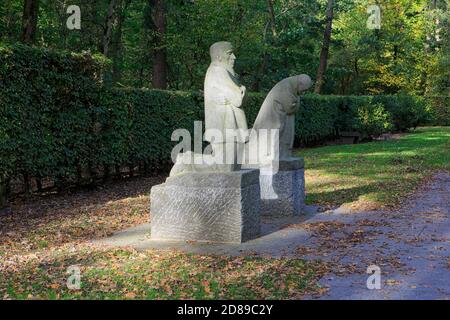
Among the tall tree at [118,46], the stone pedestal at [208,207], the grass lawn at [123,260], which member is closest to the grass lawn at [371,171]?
the grass lawn at [123,260]

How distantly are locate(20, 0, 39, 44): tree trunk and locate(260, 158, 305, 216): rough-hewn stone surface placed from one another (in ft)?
31.8

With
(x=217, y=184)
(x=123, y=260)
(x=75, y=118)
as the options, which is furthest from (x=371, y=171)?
(x=123, y=260)

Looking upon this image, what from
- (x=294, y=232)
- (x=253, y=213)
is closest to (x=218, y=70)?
(x=253, y=213)

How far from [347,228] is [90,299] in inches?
172

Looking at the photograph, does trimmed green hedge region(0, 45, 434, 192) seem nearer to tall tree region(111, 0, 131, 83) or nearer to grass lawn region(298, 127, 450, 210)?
grass lawn region(298, 127, 450, 210)

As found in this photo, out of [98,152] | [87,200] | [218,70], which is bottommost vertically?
[87,200]

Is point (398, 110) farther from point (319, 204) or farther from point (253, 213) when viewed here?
point (253, 213)

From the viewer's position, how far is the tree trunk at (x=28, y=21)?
52.7ft

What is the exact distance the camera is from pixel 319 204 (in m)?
10.7

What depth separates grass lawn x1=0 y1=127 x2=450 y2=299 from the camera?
5551mm

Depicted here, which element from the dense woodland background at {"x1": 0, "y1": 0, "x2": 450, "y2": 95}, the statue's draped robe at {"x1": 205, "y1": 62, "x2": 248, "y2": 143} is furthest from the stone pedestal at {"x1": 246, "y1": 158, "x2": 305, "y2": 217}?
the dense woodland background at {"x1": 0, "y1": 0, "x2": 450, "y2": 95}

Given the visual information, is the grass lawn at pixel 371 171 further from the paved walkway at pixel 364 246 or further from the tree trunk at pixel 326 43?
the tree trunk at pixel 326 43

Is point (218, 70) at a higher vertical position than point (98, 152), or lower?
higher

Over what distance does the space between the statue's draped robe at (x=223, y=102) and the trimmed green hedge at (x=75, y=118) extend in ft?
15.9
